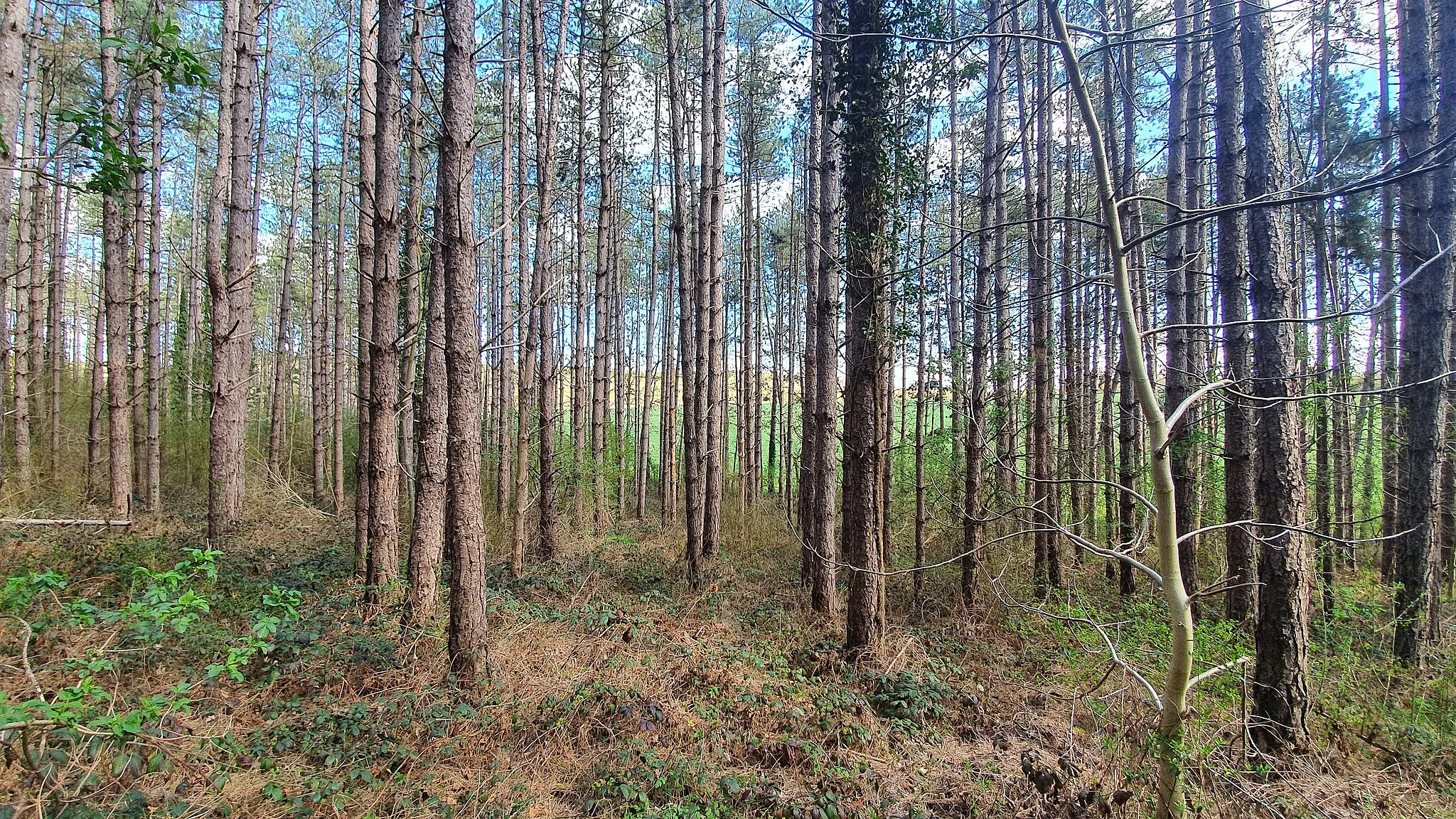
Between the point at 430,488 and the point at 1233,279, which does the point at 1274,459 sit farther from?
the point at 430,488

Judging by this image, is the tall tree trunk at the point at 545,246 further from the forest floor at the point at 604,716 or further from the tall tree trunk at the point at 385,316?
the forest floor at the point at 604,716

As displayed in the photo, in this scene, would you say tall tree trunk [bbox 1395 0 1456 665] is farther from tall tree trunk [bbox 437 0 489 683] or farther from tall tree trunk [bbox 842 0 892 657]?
tall tree trunk [bbox 437 0 489 683]

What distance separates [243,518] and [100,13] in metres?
7.14

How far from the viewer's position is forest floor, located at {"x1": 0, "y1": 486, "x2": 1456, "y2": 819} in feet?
8.97

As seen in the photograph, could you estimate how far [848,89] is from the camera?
5.21 meters

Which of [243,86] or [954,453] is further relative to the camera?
[954,453]

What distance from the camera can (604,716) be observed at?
3953mm

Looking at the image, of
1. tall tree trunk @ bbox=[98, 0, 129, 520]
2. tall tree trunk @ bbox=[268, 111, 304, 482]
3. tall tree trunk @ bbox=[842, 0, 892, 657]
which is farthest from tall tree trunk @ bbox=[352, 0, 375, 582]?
tall tree trunk @ bbox=[268, 111, 304, 482]

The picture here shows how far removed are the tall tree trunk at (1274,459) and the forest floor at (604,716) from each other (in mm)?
208

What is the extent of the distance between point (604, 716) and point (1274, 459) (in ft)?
15.6

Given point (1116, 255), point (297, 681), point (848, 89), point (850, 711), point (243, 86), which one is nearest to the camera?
point (1116, 255)

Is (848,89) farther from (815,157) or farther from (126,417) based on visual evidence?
(126,417)

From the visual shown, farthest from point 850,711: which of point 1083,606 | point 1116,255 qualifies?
point 1116,255

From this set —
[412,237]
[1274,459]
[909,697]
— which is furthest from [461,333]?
[1274,459]
